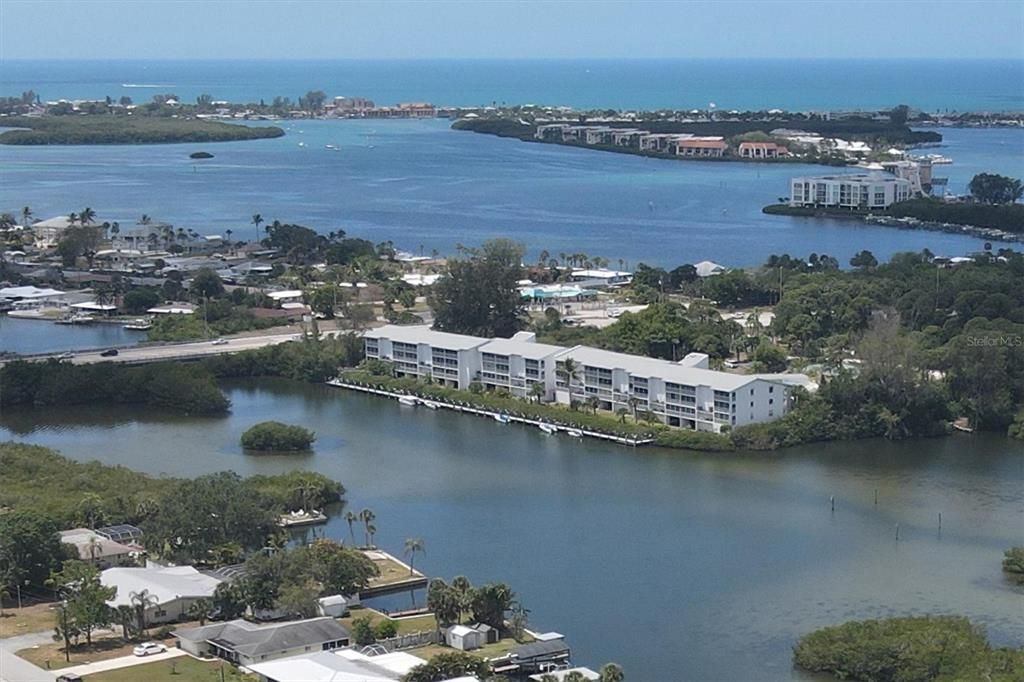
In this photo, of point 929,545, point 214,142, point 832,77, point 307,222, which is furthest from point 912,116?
point 832,77

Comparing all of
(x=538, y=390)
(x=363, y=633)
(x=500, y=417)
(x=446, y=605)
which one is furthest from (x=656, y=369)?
(x=363, y=633)

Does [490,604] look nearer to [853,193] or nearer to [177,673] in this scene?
[177,673]

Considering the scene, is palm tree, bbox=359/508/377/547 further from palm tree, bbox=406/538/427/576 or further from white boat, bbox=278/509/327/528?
white boat, bbox=278/509/327/528

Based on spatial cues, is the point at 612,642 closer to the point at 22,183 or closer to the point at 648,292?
the point at 648,292

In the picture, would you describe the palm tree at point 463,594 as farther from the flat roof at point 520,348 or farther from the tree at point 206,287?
the tree at point 206,287

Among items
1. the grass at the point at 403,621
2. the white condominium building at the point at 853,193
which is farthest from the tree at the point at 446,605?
the white condominium building at the point at 853,193

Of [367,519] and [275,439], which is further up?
[367,519]
